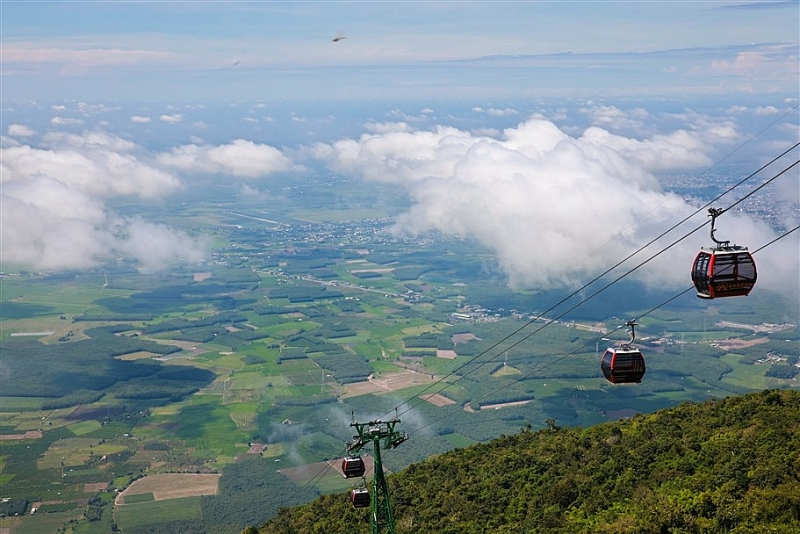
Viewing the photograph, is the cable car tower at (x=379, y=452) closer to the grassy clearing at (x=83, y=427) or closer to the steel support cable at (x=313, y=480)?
the steel support cable at (x=313, y=480)

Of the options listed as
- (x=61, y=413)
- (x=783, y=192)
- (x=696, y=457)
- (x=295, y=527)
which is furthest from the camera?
(x=783, y=192)

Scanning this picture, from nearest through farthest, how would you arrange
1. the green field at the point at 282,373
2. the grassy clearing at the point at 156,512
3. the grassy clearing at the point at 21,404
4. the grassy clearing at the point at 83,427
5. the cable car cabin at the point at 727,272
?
1. the cable car cabin at the point at 727,272
2. the grassy clearing at the point at 156,512
3. the green field at the point at 282,373
4. the grassy clearing at the point at 83,427
5. the grassy clearing at the point at 21,404

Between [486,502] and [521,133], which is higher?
[521,133]

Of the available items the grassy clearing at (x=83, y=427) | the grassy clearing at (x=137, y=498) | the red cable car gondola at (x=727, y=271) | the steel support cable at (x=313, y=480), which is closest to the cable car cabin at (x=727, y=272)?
the red cable car gondola at (x=727, y=271)

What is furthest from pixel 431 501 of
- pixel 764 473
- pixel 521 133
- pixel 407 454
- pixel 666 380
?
pixel 521 133

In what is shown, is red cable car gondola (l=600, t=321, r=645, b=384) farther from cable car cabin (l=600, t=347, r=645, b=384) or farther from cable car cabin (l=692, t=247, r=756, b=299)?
cable car cabin (l=692, t=247, r=756, b=299)

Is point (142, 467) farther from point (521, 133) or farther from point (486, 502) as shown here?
point (521, 133)

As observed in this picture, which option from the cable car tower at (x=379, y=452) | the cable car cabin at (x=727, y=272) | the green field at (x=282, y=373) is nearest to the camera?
the cable car cabin at (x=727, y=272)
